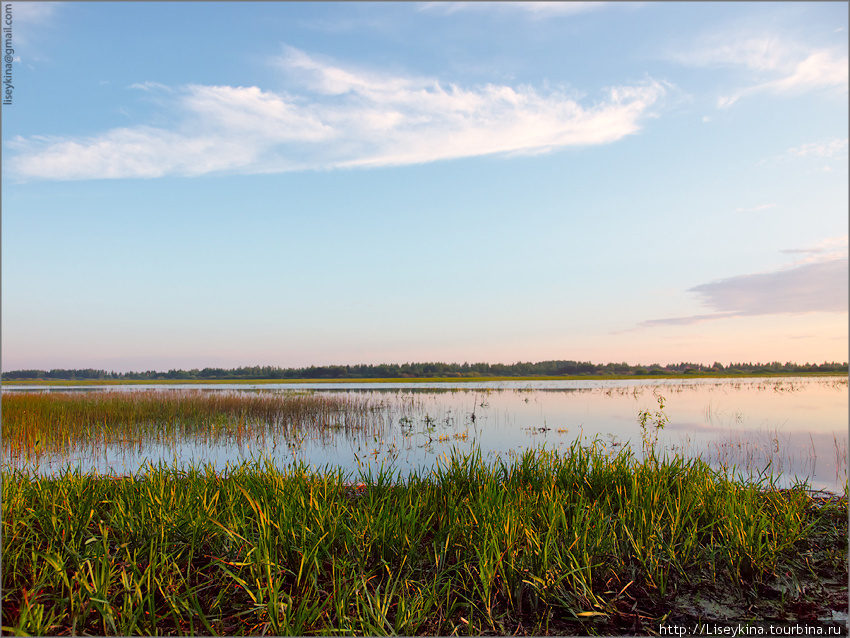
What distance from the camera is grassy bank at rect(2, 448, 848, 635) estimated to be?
3.82m

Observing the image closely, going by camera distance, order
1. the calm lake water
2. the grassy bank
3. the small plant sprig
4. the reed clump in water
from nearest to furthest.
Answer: the grassy bank → the small plant sprig → the calm lake water → the reed clump in water

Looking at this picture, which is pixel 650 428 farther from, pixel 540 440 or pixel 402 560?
pixel 402 560

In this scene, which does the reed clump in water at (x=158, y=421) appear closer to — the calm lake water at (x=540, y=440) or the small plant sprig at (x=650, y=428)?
the calm lake water at (x=540, y=440)

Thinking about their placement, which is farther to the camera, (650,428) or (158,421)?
(158,421)

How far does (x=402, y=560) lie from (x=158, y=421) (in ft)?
59.1

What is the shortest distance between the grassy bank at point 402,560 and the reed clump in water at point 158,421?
10809mm

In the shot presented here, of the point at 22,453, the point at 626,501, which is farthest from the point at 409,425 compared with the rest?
the point at 626,501

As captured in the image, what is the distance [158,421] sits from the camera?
19.2 metres

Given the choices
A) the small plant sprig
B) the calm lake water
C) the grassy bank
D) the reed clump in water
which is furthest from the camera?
the reed clump in water

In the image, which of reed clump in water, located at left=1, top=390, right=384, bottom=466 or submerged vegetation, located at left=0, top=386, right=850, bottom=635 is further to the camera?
reed clump in water, located at left=1, top=390, right=384, bottom=466

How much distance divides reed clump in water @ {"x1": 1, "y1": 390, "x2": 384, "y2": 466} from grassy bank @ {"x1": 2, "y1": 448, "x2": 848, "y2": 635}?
1081cm

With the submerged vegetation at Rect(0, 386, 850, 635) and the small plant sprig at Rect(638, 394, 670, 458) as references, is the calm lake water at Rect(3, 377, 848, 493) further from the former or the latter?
the submerged vegetation at Rect(0, 386, 850, 635)

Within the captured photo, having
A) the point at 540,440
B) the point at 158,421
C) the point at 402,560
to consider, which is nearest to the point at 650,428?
the point at 540,440

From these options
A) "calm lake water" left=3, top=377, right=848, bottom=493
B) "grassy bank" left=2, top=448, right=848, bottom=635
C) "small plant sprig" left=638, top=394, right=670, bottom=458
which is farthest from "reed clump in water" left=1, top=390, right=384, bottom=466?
"grassy bank" left=2, top=448, right=848, bottom=635
